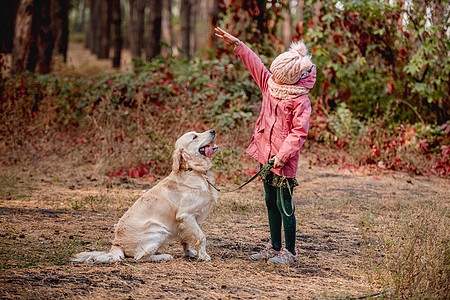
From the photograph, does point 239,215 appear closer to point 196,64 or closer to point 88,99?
point 88,99

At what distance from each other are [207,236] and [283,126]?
66.7 inches

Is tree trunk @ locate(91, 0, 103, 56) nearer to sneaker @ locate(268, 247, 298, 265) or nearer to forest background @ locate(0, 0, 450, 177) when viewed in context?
forest background @ locate(0, 0, 450, 177)

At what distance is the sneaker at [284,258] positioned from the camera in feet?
14.0

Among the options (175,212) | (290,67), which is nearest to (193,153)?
(175,212)

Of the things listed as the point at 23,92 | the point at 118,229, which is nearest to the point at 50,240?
the point at 118,229

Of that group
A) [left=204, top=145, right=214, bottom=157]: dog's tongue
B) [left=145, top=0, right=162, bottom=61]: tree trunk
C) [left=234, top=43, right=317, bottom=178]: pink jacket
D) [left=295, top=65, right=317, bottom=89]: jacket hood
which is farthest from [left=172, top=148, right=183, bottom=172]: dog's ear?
[left=145, top=0, right=162, bottom=61]: tree trunk

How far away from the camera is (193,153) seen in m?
4.31

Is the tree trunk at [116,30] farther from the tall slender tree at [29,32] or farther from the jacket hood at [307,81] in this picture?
the jacket hood at [307,81]

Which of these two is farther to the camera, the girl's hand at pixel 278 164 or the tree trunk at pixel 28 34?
the tree trunk at pixel 28 34

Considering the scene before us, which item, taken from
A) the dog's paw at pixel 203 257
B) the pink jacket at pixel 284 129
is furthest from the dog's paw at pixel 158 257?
the pink jacket at pixel 284 129

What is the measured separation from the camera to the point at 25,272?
379 centimetres

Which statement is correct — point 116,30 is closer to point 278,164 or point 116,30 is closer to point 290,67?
point 290,67

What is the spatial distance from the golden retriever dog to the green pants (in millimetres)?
535

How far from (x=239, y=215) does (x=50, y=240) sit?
7.72ft
